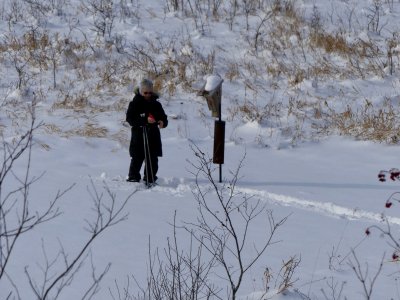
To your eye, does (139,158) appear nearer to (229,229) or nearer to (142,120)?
(142,120)

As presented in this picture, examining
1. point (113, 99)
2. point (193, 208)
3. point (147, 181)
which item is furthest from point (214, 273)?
point (113, 99)

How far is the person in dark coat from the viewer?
8.55 metres

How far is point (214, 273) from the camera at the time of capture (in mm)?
5633

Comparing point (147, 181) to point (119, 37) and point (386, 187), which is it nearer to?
point (386, 187)

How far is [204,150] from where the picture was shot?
10547mm

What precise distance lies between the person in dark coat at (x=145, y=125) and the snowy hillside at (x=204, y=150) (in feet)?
0.79

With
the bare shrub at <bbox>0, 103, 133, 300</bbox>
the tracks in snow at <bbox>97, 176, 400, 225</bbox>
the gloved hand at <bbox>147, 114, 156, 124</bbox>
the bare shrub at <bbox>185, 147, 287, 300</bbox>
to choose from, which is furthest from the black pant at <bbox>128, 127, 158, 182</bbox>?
the bare shrub at <bbox>0, 103, 133, 300</bbox>

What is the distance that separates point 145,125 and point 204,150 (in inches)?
81.0

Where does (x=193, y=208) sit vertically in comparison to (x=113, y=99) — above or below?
below

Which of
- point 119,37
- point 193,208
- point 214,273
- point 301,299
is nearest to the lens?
point 301,299

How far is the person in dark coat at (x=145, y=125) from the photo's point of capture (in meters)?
8.55

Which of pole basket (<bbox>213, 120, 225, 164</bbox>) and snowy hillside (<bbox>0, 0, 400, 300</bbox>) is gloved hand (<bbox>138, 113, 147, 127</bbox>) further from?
pole basket (<bbox>213, 120, 225, 164</bbox>)

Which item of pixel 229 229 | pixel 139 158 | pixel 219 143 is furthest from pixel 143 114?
pixel 229 229

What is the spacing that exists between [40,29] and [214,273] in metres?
10.7
